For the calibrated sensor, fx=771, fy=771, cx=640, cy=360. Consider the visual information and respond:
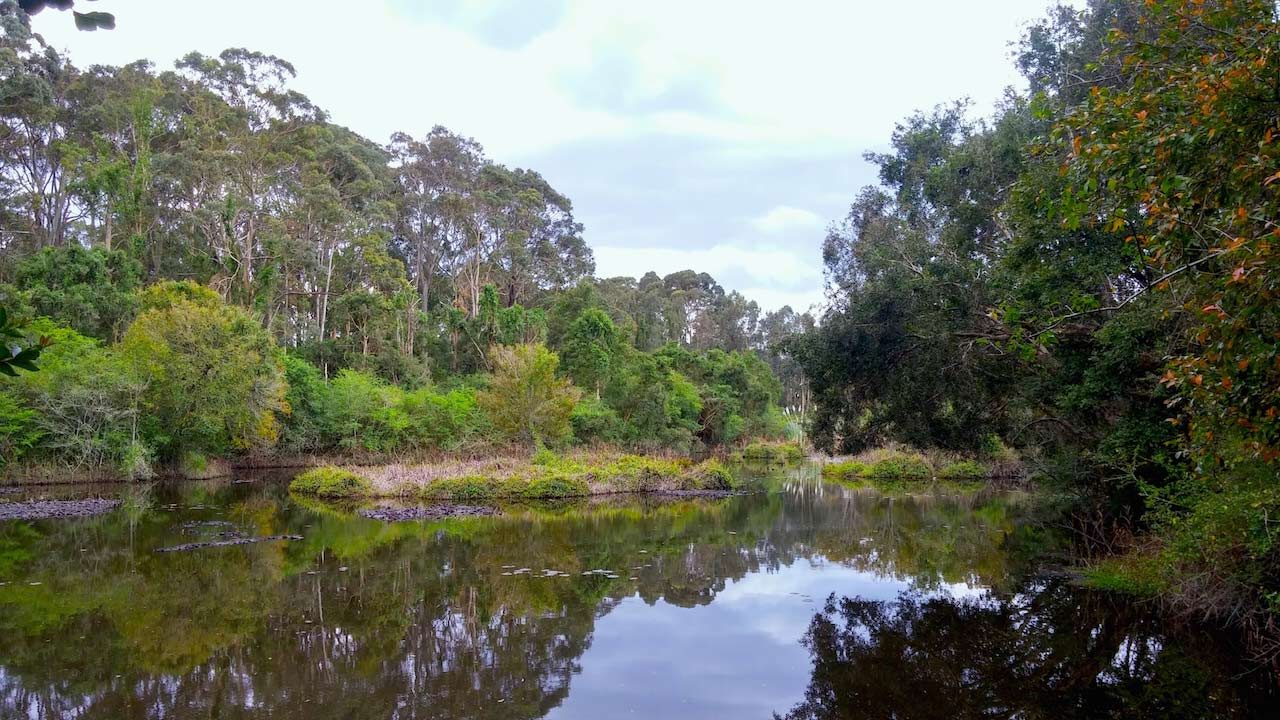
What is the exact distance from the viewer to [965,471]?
3002 cm

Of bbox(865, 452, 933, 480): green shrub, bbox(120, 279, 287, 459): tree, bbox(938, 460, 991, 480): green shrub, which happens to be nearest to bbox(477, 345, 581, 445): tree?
bbox(120, 279, 287, 459): tree

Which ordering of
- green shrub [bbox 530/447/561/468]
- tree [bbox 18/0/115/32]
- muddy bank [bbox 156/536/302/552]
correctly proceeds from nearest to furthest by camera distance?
1. tree [bbox 18/0/115/32]
2. muddy bank [bbox 156/536/302/552]
3. green shrub [bbox 530/447/561/468]

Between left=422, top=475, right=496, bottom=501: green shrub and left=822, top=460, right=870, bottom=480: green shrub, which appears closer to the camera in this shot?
left=422, top=475, right=496, bottom=501: green shrub

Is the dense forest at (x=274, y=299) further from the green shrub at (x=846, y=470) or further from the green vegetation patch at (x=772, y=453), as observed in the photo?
the green shrub at (x=846, y=470)

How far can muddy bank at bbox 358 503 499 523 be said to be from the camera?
1784 centimetres

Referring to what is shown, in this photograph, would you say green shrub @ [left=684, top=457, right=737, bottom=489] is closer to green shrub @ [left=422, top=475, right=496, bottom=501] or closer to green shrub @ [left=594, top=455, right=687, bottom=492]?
green shrub @ [left=594, top=455, right=687, bottom=492]

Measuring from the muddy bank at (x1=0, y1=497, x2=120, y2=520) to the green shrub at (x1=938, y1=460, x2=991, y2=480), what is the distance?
90.1 ft

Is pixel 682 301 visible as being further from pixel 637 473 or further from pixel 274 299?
pixel 637 473

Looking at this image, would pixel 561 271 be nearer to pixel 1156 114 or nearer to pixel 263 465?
pixel 263 465

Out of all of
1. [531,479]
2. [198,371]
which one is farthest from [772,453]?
[198,371]

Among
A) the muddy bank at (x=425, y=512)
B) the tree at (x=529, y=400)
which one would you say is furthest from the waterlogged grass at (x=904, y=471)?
the muddy bank at (x=425, y=512)

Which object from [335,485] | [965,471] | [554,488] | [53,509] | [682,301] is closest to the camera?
[53,509]

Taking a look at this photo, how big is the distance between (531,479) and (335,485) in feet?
18.4

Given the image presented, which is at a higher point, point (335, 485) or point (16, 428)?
point (16, 428)
